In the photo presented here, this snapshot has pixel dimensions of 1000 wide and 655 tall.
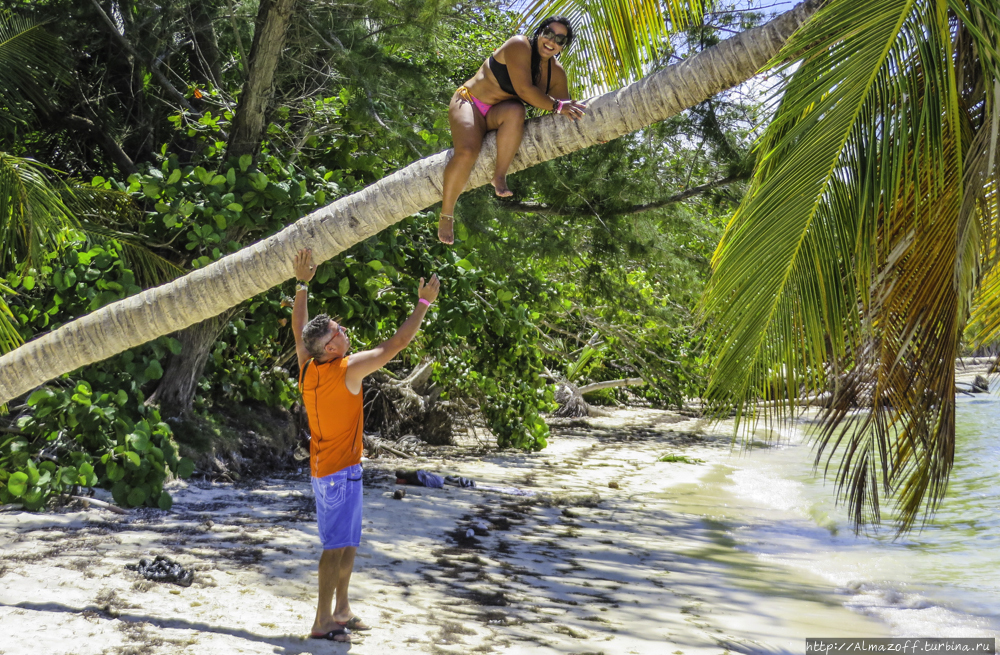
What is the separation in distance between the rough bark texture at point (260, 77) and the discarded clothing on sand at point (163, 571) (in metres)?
4.36

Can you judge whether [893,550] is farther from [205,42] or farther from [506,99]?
[205,42]

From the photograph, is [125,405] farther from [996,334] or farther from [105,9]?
[996,334]

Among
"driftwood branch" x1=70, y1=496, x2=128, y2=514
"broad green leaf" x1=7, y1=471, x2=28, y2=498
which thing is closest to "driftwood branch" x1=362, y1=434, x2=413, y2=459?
"driftwood branch" x1=70, y1=496, x2=128, y2=514

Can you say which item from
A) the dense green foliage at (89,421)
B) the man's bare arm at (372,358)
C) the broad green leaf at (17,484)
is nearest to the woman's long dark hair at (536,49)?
the man's bare arm at (372,358)

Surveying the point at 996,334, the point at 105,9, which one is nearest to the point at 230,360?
the point at 105,9

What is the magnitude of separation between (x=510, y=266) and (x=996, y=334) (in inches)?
197

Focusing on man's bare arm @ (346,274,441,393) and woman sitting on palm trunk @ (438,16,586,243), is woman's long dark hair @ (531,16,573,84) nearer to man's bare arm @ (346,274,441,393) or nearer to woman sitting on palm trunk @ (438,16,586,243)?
woman sitting on palm trunk @ (438,16,586,243)

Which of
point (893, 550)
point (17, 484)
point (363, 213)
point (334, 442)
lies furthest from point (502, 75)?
point (893, 550)

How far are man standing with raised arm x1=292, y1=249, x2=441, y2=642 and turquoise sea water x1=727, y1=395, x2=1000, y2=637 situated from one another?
4.37 metres

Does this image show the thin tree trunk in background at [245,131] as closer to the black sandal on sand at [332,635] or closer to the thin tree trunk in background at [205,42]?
the thin tree trunk in background at [205,42]

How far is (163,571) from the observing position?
4543mm

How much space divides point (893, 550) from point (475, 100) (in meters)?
7.40

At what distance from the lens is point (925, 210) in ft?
13.4

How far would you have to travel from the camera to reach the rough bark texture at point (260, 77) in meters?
7.24
